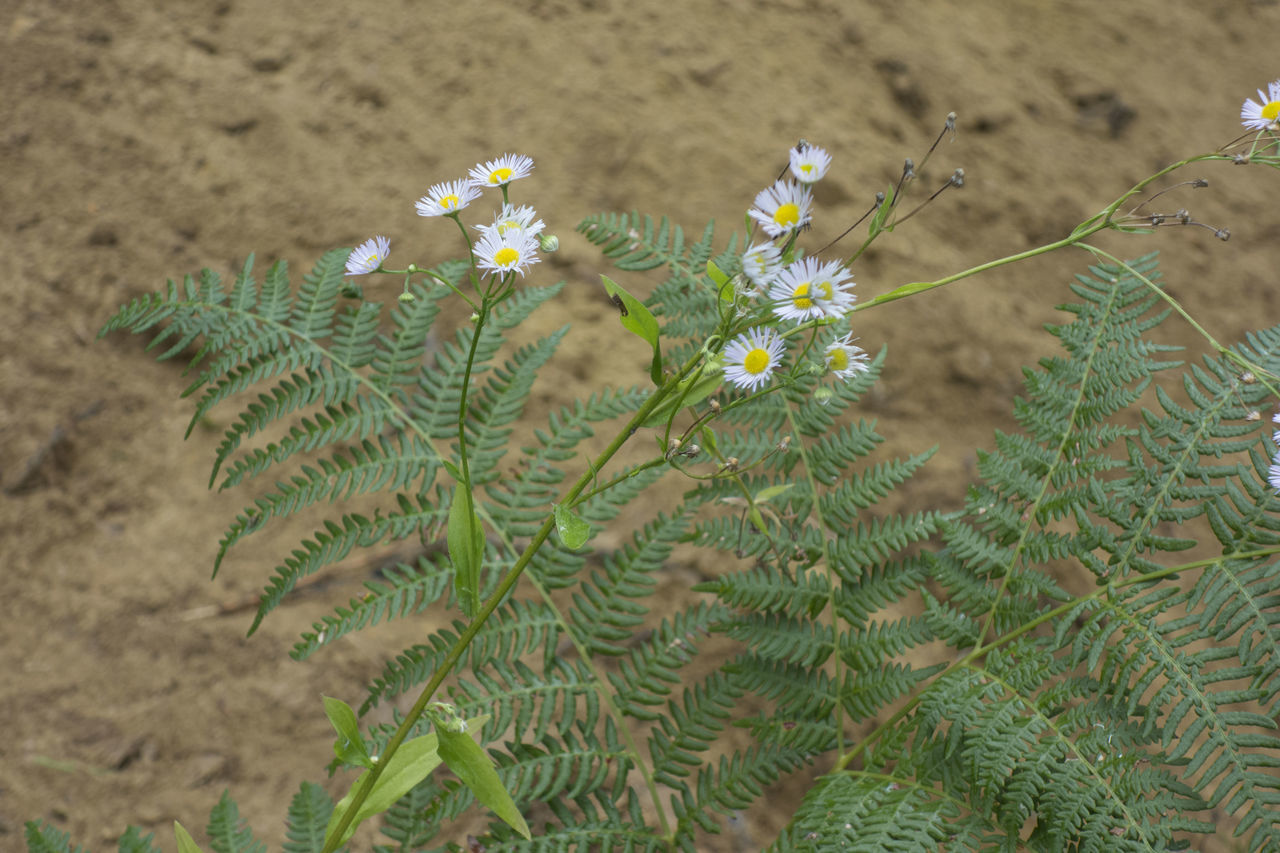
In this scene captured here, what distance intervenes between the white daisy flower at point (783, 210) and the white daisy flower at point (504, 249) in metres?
0.27

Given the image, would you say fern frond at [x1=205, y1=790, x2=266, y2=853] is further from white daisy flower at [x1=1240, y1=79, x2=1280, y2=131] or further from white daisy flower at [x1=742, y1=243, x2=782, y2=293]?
white daisy flower at [x1=1240, y1=79, x2=1280, y2=131]

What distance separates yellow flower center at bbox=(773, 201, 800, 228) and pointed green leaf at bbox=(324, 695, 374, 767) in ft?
2.78

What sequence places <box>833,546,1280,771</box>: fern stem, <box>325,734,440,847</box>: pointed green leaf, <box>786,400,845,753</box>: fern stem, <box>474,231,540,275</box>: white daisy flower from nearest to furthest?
<box>474,231,540,275</box>: white daisy flower < <box>325,734,440,847</box>: pointed green leaf < <box>833,546,1280,771</box>: fern stem < <box>786,400,845,753</box>: fern stem

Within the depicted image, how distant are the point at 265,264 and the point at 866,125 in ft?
6.59

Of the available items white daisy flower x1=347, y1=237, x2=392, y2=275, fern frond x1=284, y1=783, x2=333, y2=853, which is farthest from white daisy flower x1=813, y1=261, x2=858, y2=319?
fern frond x1=284, y1=783, x2=333, y2=853

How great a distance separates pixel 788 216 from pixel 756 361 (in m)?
0.18

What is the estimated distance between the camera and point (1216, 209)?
3.18 m

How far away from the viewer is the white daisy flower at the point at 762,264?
975 mm

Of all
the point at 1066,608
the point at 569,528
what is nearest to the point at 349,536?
the point at 569,528

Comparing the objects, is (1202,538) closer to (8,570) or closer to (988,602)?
(988,602)

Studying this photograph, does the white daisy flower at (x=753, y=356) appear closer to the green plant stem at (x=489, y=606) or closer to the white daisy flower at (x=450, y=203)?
the green plant stem at (x=489, y=606)

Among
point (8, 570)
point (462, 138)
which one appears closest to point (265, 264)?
point (462, 138)

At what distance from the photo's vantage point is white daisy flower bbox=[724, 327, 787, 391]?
110cm

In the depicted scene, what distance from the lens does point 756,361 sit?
1106 mm
